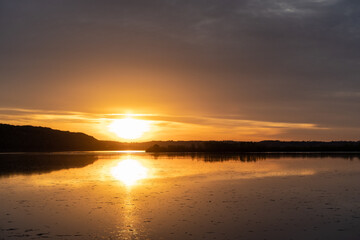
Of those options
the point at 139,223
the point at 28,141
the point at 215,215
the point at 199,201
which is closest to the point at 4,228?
the point at 139,223

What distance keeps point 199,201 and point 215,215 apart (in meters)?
4.35

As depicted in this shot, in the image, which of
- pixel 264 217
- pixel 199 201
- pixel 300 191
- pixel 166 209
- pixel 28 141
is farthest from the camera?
pixel 28 141

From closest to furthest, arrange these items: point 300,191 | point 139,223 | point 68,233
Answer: point 68,233 → point 139,223 → point 300,191

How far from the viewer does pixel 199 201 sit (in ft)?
73.4

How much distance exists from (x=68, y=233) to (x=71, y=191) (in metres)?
12.8

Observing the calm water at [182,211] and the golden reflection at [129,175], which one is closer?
the calm water at [182,211]

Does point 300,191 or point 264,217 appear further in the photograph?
point 300,191

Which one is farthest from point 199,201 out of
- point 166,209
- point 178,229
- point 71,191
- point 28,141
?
point 28,141

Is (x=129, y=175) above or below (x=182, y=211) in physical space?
above

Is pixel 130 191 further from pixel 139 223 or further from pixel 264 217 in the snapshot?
pixel 264 217

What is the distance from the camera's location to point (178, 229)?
1532 cm

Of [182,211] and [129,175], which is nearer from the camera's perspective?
[182,211]

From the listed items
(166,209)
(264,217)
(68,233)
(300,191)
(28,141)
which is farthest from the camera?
(28,141)

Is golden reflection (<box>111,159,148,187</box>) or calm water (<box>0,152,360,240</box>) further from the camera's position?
golden reflection (<box>111,159,148,187</box>)
